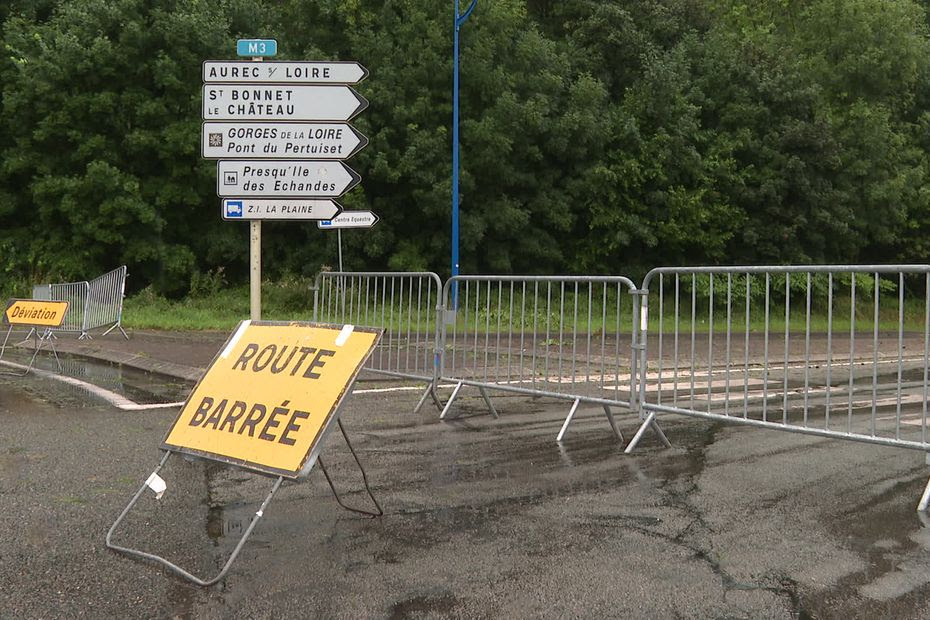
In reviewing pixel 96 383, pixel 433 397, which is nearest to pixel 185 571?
pixel 433 397

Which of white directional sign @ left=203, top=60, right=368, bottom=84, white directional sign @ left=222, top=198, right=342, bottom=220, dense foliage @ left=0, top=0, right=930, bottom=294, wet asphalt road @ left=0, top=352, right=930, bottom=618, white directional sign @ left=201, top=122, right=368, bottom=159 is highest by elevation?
dense foliage @ left=0, top=0, right=930, bottom=294

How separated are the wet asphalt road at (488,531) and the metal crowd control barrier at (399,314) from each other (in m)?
1.71

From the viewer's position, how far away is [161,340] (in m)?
16.4

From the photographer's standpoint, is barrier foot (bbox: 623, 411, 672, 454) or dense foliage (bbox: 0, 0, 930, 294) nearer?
barrier foot (bbox: 623, 411, 672, 454)

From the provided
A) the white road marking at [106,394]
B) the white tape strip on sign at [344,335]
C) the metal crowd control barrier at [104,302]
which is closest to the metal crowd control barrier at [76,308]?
A: the metal crowd control barrier at [104,302]

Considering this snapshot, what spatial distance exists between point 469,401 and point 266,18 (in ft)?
75.6

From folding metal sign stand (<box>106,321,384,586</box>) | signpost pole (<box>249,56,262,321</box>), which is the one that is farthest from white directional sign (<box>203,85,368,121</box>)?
folding metal sign stand (<box>106,321,384,586</box>)

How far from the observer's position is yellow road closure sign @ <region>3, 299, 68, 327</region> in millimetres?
12438

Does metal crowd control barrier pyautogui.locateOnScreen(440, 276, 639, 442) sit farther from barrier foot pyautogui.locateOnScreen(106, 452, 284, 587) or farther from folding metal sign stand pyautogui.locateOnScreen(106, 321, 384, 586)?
barrier foot pyautogui.locateOnScreen(106, 452, 284, 587)

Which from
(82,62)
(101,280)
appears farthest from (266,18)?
(101,280)

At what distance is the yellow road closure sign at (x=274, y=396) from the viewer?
171 inches

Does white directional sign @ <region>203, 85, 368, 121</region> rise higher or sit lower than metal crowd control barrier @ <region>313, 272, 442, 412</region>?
higher

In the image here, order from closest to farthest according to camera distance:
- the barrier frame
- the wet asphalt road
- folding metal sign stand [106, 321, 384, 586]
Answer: the wet asphalt road
folding metal sign stand [106, 321, 384, 586]
the barrier frame

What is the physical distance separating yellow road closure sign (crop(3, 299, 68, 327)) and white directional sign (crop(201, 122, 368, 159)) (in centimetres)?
477
